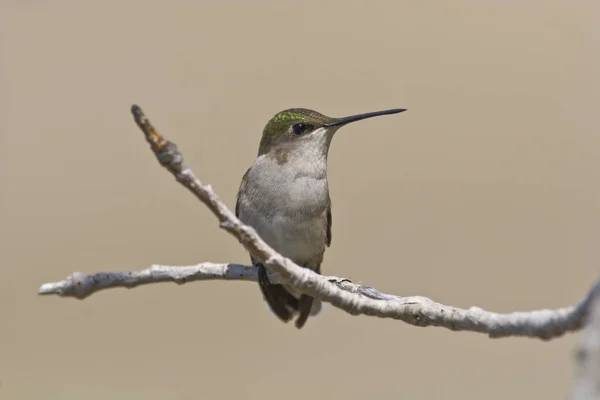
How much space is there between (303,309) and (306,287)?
6.89 ft

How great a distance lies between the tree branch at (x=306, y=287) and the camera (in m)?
1.60

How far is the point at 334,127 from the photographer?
13.8 ft

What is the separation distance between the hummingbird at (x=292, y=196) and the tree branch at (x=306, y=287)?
71cm

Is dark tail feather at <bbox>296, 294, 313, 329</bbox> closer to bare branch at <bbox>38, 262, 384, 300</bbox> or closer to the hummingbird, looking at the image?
the hummingbird

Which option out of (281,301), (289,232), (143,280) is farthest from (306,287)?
(281,301)

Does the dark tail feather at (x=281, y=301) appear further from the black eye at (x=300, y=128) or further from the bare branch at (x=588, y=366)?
the bare branch at (x=588, y=366)

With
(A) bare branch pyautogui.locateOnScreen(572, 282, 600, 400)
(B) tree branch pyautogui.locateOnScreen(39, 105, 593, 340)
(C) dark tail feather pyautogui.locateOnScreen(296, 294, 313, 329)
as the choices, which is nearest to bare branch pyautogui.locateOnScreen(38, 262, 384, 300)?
(B) tree branch pyautogui.locateOnScreen(39, 105, 593, 340)

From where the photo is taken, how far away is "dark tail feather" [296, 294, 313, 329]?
168 inches

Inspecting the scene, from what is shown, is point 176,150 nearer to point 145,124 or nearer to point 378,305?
point 145,124

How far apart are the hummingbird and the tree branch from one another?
2.33 ft

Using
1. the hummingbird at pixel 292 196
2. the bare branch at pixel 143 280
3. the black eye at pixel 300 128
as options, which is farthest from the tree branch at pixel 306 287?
the black eye at pixel 300 128

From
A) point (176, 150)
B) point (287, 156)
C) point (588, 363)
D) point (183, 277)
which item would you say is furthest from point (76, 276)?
point (588, 363)

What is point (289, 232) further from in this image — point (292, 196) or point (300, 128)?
point (300, 128)

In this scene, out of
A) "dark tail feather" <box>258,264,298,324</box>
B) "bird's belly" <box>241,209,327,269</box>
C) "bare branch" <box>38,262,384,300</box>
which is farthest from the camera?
"dark tail feather" <box>258,264,298,324</box>
